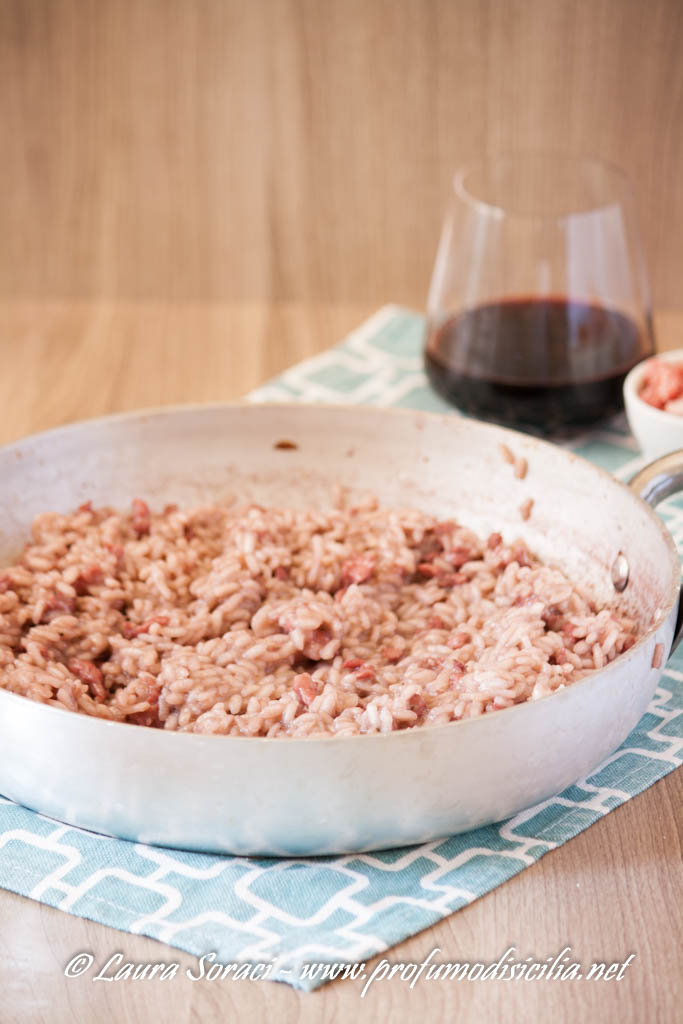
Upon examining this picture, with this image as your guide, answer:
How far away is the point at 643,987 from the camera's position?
107 centimetres

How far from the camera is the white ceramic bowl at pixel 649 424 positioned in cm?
183

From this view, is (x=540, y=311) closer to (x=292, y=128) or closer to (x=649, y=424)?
(x=649, y=424)

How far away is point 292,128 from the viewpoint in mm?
2537

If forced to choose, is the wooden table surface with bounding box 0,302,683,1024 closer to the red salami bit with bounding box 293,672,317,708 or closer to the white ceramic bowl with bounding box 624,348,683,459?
the red salami bit with bounding box 293,672,317,708

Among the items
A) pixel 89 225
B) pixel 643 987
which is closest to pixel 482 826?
pixel 643 987

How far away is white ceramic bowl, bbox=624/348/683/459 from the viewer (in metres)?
1.83

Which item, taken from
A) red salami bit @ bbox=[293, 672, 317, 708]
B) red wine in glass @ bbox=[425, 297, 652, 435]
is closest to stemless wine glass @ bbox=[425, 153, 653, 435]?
red wine in glass @ bbox=[425, 297, 652, 435]

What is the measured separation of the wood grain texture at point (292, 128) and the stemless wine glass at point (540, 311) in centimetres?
46

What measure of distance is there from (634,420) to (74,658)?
0.92 meters

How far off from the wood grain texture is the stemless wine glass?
1.49 ft

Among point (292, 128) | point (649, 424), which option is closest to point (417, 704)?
point (649, 424)

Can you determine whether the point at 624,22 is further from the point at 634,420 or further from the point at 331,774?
the point at 331,774

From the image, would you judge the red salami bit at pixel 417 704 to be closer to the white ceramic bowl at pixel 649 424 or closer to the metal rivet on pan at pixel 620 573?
the metal rivet on pan at pixel 620 573

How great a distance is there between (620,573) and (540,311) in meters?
0.57
